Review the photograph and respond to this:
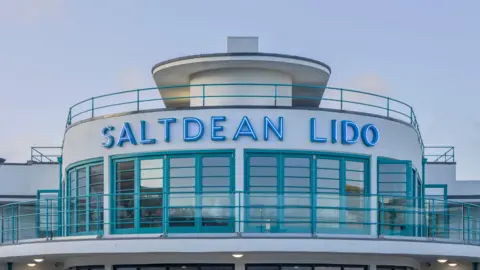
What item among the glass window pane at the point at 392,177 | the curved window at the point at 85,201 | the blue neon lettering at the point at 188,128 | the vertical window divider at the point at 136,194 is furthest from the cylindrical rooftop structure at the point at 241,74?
the curved window at the point at 85,201

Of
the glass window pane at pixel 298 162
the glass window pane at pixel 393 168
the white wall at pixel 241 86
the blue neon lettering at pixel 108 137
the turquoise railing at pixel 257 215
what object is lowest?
the turquoise railing at pixel 257 215

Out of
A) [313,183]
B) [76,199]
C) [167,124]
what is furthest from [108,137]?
[313,183]

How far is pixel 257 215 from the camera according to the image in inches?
1422

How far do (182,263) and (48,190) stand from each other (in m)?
10.5

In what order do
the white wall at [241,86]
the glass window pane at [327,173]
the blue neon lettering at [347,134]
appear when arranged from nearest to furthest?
the glass window pane at [327,173]
the blue neon lettering at [347,134]
the white wall at [241,86]

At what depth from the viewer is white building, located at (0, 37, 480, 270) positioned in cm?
3619

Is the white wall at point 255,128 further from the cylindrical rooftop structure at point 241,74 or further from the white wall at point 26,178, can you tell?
the white wall at point 26,178

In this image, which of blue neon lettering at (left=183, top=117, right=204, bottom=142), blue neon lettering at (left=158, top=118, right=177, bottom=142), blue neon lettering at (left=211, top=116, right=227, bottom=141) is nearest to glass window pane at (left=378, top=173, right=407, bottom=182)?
blue neon lettering at (left=211, top=116, right=227, bottom=141)

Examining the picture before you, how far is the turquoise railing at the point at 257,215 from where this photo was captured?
3616 centimetres

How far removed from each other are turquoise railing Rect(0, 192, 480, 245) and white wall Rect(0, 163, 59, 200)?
832cm

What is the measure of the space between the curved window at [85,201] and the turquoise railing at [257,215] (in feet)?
0.11

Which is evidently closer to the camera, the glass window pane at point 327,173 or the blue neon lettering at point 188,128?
the blue neon lettering at point 188,128

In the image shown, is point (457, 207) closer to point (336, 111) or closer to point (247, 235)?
point (336, 111)

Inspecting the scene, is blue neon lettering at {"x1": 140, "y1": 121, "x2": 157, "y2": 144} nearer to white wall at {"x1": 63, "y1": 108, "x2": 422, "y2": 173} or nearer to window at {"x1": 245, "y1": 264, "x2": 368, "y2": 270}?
white wall at {"x1": 63, "y1": 108, "x2": 422, "y2": 173}
